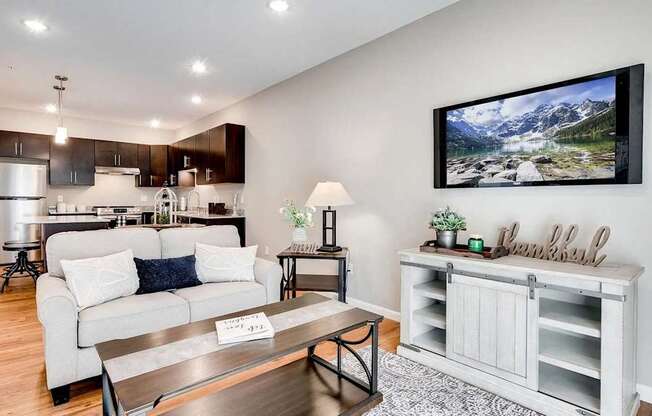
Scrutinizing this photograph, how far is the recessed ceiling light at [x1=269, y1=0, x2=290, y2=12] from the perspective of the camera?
286cm

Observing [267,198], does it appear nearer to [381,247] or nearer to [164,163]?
[381,247]

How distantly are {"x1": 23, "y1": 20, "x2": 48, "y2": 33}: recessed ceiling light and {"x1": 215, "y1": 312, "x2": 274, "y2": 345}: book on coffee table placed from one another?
127 inches

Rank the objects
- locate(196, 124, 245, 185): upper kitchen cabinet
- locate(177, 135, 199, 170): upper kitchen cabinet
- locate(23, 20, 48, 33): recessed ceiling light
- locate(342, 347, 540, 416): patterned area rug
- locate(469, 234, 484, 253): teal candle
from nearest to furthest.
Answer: locate(342, 347, 540, 416): patterned area rug
locate(469, 234, 484, 253): teal candle
locate(23, 20, 48, 33): recessed ceiling light
locate(196, 124, 245, 185): upper kitchen cabinet
locate(177, 135, 199, 170): upper kitchen cabinet

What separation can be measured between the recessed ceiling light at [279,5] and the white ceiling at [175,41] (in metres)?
0.05

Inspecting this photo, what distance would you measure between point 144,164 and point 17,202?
2220 mm

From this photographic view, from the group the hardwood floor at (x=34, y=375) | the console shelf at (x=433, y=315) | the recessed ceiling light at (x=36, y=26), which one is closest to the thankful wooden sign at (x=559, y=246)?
the console shelf at (x=433, y=315)


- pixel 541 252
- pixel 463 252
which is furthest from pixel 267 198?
pixel 541 252

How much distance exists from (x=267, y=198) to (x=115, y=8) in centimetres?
283

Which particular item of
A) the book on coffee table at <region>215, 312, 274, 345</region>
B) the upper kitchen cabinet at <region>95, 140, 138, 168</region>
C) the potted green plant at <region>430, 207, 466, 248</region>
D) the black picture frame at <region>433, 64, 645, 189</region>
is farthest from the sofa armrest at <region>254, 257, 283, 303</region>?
the upper kitchen cabinet at <region>95, 140, 138, 168</region>

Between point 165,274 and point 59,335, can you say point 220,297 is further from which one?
point 59,335

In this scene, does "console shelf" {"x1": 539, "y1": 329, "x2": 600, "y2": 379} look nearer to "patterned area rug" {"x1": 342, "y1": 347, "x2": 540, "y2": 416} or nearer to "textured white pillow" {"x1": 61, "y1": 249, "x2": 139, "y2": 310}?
"patterned area rug" {"x1": 342, "y1": 347, "x2": 540, "y2": 416}

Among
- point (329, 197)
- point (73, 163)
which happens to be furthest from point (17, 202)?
point (329, 197)

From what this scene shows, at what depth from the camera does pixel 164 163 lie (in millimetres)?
7633

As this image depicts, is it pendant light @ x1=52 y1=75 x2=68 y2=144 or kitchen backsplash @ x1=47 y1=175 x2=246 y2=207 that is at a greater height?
pendant light @ x1=52 y1=75 x2=68 y2=144
